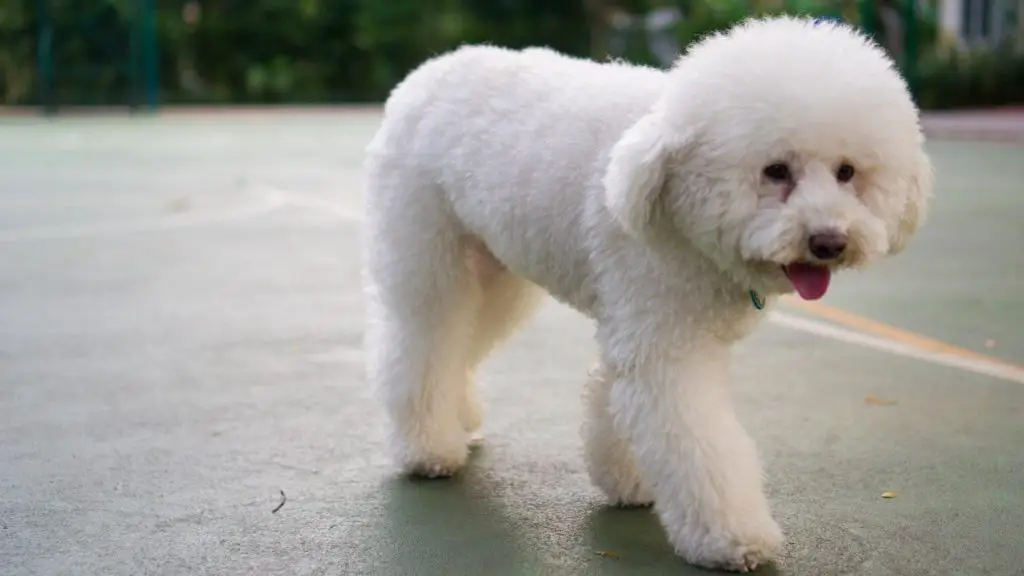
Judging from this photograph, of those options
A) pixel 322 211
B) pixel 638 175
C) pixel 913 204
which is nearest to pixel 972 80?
pixel 322 211

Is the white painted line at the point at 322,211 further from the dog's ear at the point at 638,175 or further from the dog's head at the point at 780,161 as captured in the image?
the dog's ear at the point at 638,175

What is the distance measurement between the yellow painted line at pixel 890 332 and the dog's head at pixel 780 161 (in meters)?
2.26

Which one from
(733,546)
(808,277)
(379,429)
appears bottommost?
(379,429)

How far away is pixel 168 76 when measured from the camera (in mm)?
29672

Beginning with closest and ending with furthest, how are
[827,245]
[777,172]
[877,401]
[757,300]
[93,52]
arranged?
[827,245] < [777,172] < [757,300] < [877,401] < [93,52]

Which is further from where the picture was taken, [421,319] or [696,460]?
[421,319]

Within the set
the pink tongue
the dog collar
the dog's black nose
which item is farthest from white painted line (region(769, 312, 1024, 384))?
the dog's black nose

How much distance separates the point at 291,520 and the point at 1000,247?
231 inches

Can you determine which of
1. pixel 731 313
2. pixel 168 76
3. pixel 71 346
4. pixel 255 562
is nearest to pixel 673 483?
pixel 731 313

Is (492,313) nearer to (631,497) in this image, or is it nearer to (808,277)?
(631,497)

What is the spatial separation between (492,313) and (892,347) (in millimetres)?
2019

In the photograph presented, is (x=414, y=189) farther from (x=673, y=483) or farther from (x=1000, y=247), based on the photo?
(x=1000, y=247)

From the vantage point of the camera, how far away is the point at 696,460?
3.17m

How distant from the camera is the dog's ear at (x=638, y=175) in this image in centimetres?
298
